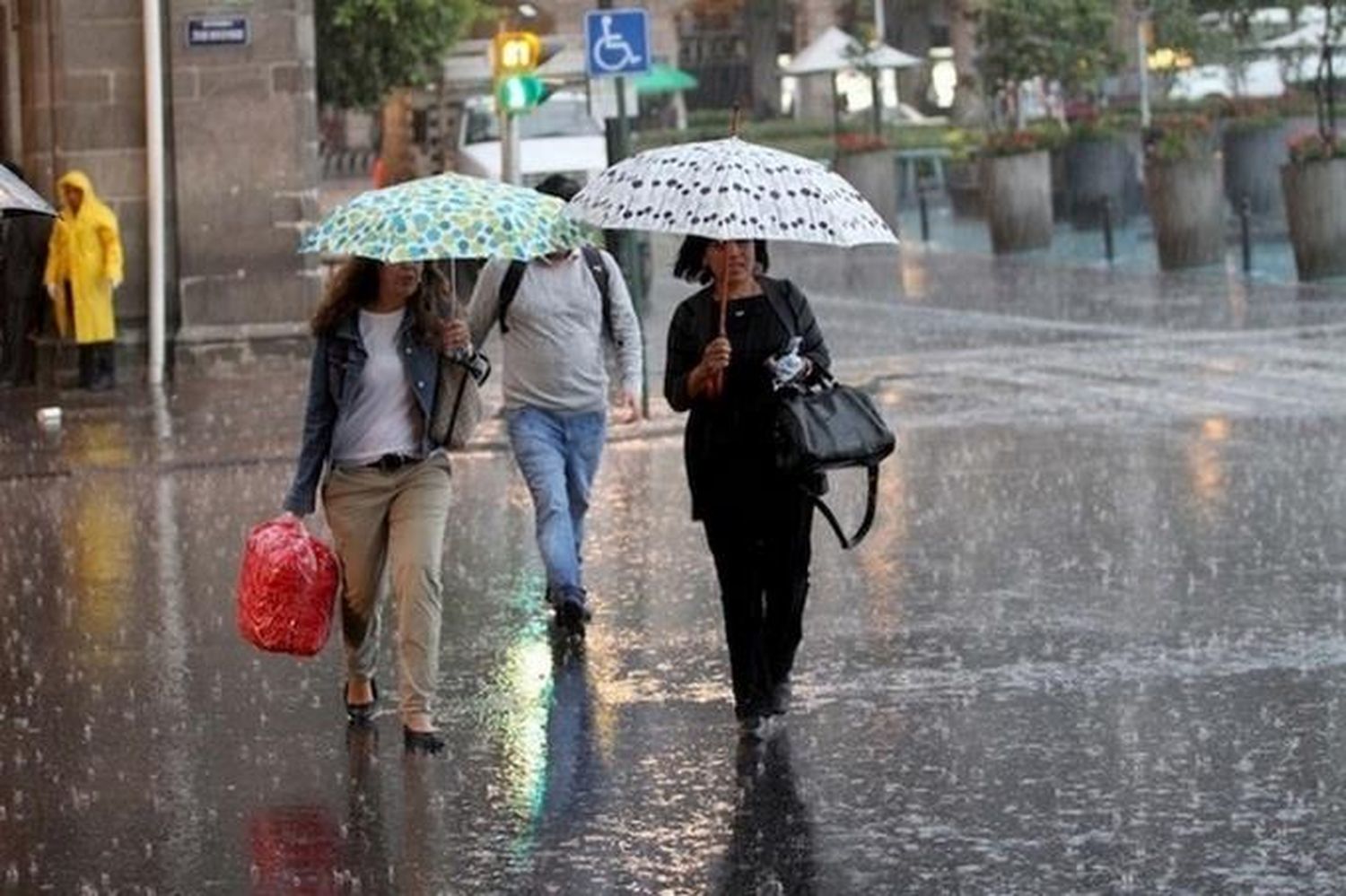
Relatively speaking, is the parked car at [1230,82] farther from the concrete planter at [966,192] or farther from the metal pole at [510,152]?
the metal pole at [510,152]

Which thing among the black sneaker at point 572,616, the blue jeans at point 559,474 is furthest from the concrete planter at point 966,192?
the black sneaker at point 572,616

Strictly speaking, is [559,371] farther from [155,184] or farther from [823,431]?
[155,184]

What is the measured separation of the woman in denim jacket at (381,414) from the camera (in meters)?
9.88

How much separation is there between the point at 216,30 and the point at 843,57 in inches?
996

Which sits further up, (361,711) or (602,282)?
(602,282)

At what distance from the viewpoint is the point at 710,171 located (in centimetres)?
968

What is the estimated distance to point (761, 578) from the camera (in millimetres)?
9906

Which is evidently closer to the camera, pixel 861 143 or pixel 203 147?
pixel 203 147

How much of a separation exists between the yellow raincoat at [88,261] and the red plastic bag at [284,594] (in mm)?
13445

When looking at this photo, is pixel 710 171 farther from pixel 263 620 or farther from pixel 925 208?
pixel 925 208

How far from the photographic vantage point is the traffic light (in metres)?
26.6

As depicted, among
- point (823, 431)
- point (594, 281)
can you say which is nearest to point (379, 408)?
point (823, 431)

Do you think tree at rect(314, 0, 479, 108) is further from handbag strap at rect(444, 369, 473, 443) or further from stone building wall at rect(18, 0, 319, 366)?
handbag strap at rect(444, 369, 473, 443)

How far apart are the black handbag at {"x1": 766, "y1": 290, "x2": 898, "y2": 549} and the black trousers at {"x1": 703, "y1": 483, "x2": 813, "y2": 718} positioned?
5.2 inches
